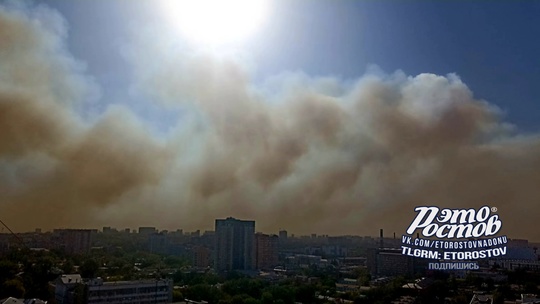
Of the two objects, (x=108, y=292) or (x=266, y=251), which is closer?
(x=108, y=292)

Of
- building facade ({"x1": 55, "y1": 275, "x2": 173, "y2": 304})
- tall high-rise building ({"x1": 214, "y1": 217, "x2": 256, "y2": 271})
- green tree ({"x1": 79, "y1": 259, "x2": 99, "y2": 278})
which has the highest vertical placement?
tall high-rise building ({"x1": 214, "y1": 217, "x2": 256, "y2": 271})

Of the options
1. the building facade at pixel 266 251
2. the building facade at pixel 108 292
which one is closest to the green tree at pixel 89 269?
the building facade at pixel 108 292

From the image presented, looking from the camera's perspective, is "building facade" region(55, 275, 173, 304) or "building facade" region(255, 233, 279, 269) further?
"building facade" region(255, 233, 279, 269)

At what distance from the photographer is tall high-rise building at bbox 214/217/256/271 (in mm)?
12594

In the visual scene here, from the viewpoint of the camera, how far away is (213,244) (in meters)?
13.3

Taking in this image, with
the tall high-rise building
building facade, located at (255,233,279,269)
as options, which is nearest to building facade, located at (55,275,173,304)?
the tall high-rise building

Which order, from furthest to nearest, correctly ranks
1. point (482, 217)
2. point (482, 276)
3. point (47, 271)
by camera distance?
point (482, 276), point (47, 271), point (482, 217)

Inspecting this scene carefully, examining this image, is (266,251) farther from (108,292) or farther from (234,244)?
(108,292)

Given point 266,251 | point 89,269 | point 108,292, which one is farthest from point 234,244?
point 108,292

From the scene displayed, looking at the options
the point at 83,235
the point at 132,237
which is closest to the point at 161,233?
Answer: the point at 132,237

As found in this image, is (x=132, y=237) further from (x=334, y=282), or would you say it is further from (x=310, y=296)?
(x=310, y=296)

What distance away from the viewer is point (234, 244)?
1284cm

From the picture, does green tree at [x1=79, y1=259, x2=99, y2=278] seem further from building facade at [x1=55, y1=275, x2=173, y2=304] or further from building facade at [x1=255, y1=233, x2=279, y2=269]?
building facade at [x1=255, y1=233, x2=279, y2=269]

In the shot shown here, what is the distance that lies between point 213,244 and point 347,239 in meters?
10.6
